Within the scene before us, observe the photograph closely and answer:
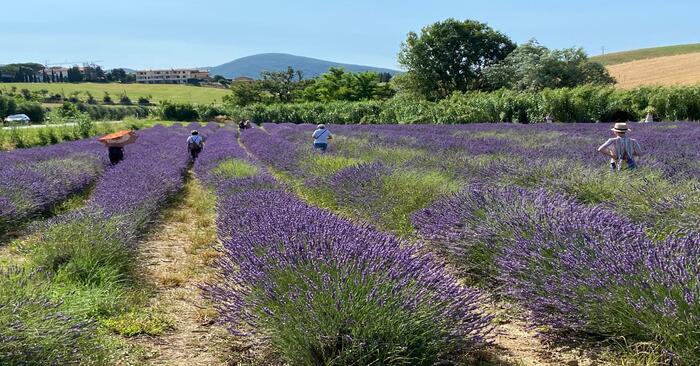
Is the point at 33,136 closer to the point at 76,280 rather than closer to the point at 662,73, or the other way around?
the point at 76,280

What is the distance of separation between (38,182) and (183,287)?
469 centimetres

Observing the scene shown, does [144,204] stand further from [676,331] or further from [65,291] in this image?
[676,331]

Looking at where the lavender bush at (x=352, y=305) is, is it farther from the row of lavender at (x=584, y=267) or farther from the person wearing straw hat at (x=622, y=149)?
the person wearing straw hat at (x=622, y=149)

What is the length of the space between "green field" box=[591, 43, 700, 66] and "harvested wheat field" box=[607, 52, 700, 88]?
60.8ft

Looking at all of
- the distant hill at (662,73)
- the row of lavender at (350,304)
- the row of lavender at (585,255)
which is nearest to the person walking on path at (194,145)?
the row of lavender at (585,255)

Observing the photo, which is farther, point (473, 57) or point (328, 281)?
point (473, 57)

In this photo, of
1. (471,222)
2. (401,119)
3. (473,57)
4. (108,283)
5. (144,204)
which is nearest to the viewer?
(108,283)

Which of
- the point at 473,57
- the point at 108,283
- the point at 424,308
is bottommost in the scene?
the point at 108,283

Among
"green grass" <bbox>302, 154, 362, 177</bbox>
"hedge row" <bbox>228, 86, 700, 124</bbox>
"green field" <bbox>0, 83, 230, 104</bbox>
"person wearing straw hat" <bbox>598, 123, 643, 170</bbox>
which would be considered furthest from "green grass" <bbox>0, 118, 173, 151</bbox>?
"green field" <bbox>0, 83, 230, 104</bbox>

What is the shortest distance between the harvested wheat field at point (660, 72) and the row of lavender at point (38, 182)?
4311 cm

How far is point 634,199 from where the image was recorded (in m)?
4.96

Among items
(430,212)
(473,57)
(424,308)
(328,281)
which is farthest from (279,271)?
(473,57)

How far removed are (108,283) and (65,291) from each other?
2.29 ft

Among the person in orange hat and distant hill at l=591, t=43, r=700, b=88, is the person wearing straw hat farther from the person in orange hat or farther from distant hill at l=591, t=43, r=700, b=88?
distant hill at l=591, t=43, r=700, b=88
